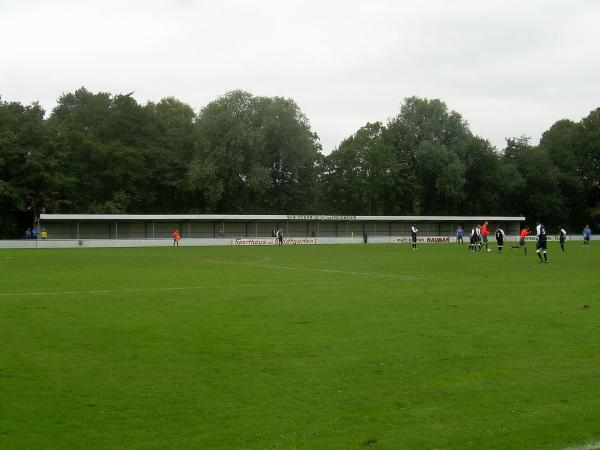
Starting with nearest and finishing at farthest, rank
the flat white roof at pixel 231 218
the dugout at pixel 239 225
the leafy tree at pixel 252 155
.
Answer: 1. the flat white roof at pixel 231 218
2. the dugout at pixel 239 225
3. the leafy tree at pixel 252 155

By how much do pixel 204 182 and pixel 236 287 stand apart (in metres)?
60.3

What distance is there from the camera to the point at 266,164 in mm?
84500

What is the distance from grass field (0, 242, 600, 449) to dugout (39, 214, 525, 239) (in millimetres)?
49692

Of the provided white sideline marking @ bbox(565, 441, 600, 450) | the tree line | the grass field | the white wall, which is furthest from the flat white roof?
white sideline marking @ bbox(565, 441, 600, 450)

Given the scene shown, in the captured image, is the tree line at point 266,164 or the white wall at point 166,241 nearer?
the white wall at point 166,241

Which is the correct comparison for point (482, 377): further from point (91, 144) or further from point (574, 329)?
point (91, 144)

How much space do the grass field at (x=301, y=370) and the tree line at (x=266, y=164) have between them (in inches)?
2371


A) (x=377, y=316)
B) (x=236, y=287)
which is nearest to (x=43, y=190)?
(x=236, y=287)

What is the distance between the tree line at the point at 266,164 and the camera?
7319 centimetres

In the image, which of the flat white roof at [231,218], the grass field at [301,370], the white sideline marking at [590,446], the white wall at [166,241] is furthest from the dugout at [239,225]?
the white sideline marking at [590,446]

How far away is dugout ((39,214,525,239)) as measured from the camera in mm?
65062

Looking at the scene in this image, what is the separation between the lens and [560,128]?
347 feet

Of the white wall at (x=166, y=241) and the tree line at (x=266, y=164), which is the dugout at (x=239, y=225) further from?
the tree line at (x=266, y=164)

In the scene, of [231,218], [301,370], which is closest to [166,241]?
[231,218]
